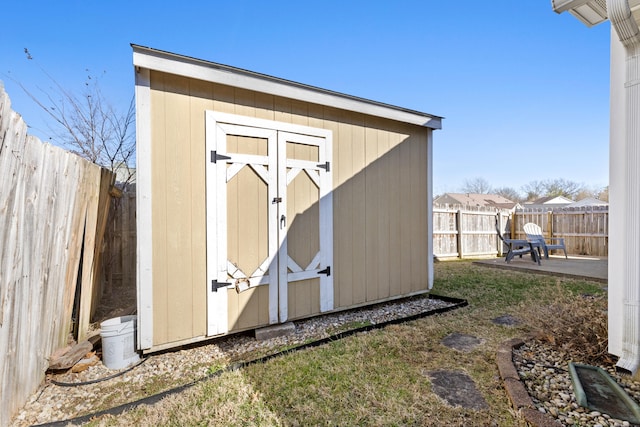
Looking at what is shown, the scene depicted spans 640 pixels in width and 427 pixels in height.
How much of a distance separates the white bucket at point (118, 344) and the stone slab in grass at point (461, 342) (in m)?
2.58

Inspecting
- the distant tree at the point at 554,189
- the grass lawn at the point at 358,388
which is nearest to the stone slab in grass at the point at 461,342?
the grass lawn at the point at 358,388

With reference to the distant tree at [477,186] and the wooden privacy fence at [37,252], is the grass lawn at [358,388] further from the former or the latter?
the distant tree at [477,186]

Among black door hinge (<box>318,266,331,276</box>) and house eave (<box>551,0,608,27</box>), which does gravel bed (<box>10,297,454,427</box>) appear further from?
house eave (<box>551,0,608,27</box>)

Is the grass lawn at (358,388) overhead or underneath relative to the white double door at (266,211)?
underneath

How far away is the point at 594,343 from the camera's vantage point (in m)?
2.11

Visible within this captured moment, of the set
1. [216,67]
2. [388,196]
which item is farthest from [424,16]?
[216,67]

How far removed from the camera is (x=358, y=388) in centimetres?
179

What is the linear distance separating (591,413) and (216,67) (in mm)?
3404

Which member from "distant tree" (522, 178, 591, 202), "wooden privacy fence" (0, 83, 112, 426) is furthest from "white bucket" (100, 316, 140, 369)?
"distant tree" (522, 178, 591, 202)

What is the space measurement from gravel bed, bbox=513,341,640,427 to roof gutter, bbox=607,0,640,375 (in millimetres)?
237

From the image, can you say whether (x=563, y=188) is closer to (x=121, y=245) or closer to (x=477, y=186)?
(x=477, y=186)

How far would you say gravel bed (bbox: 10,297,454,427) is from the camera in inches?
68.0

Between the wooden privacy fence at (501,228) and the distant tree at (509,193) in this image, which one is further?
the distant tree at (509,193)

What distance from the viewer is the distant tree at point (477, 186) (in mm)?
32938
